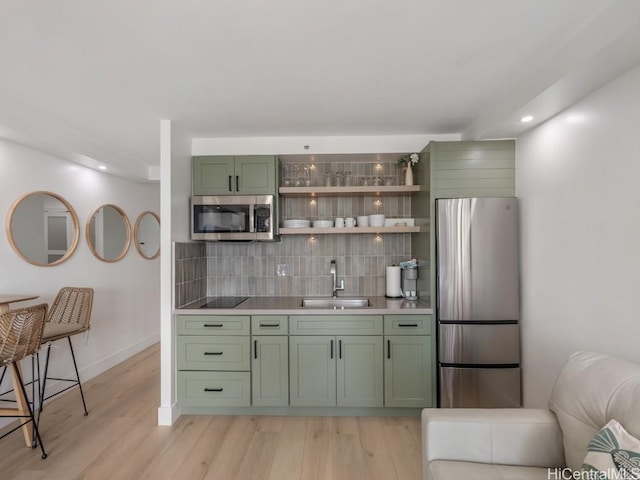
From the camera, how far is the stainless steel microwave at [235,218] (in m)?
3.13

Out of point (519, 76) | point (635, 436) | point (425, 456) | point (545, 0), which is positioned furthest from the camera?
point (519, 76)

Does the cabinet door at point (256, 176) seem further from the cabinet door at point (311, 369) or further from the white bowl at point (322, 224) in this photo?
the cabinet door at point (311, 369)

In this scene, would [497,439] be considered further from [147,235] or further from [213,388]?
[147,235]

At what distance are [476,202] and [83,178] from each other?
3.99 metres

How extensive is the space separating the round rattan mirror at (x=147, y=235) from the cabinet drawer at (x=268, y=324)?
272 cm

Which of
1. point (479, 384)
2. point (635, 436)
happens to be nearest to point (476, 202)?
point (479, 384)

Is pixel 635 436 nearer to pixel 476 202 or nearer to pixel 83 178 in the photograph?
pixel 476 202

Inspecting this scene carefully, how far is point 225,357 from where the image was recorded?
2.92m

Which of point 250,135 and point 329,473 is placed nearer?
point 329,473

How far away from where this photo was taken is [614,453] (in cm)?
116

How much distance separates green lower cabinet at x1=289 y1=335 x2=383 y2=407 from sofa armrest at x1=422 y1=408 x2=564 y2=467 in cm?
125

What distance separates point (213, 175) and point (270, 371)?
181 cm

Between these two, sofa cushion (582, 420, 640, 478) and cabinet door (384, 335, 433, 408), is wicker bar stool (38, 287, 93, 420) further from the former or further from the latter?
sofa cushion (582, 420, 640, 478)

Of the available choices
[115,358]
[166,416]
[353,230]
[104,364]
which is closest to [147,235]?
[115,358]
